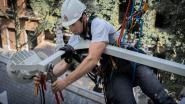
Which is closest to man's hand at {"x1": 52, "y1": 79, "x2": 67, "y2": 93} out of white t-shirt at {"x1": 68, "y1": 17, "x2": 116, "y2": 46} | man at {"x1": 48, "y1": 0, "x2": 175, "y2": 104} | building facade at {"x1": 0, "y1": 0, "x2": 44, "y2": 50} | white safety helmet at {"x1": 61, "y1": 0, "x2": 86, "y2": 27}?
man at {"x1": 48, "y1": 0, "x2": 175, "y2": 104}

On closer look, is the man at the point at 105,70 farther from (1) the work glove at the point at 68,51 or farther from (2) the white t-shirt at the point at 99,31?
(1) the work glove at the point at 68,51

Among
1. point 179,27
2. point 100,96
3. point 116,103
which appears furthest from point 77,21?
point 179,27

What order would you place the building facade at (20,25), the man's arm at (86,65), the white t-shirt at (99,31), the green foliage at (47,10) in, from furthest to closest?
the building facade at (20,25) → the green foliage at (47,10) → the white t-shirt at (99,31) → the man's arm at (86,65)

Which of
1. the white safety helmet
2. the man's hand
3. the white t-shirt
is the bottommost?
the man's hand

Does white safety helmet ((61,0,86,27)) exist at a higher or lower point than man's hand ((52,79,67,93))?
higher

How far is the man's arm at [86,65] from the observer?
118 inches

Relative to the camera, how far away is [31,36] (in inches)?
734

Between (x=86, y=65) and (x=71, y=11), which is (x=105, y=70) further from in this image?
(x=71, y=11)

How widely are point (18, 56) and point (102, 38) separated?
822 mm

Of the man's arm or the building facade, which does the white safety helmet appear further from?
the building facade

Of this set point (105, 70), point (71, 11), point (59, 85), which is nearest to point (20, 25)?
point (105, 70)

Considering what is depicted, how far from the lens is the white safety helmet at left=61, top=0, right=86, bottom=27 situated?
308 cm

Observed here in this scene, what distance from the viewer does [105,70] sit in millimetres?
3486

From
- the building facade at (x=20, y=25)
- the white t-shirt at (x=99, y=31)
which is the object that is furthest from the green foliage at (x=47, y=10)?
the white t-shirt at (x=99, y=31)
